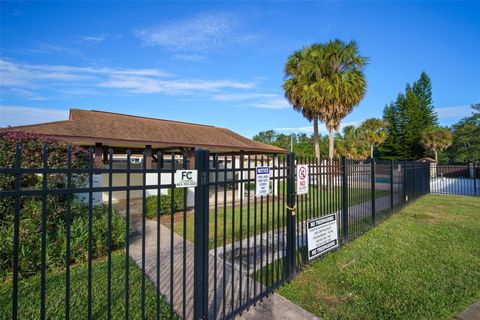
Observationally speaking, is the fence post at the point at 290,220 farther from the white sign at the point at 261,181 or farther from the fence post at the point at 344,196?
the fence post at the point at 344,196

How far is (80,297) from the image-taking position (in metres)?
3.32

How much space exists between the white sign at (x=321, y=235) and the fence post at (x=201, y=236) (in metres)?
1.92

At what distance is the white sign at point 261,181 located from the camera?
10.7 ft

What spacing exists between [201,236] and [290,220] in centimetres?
173

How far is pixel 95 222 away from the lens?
5.05 m

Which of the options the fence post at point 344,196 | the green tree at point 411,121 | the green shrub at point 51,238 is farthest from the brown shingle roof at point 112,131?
the green tree at point 411,121

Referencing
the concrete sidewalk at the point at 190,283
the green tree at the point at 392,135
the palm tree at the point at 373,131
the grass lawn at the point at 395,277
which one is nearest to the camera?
the concrete sidewalk at the point at 190,283

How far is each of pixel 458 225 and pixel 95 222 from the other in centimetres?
887

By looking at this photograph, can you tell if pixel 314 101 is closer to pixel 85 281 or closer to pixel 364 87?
pixel 364 87

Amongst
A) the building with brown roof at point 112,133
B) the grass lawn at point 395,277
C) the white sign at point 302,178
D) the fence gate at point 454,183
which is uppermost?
the building with brown roof at point 112,133

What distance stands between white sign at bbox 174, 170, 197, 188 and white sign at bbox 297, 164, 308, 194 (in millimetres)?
2017

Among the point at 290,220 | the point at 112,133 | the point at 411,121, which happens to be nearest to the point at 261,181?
the point at 290,220

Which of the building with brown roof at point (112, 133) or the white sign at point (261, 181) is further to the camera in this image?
the building with brown roof at point (112, 133)

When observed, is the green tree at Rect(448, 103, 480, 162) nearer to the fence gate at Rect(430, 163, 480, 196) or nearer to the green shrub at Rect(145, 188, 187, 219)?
the fence gate at Rect(430, 163, 480, 196)
